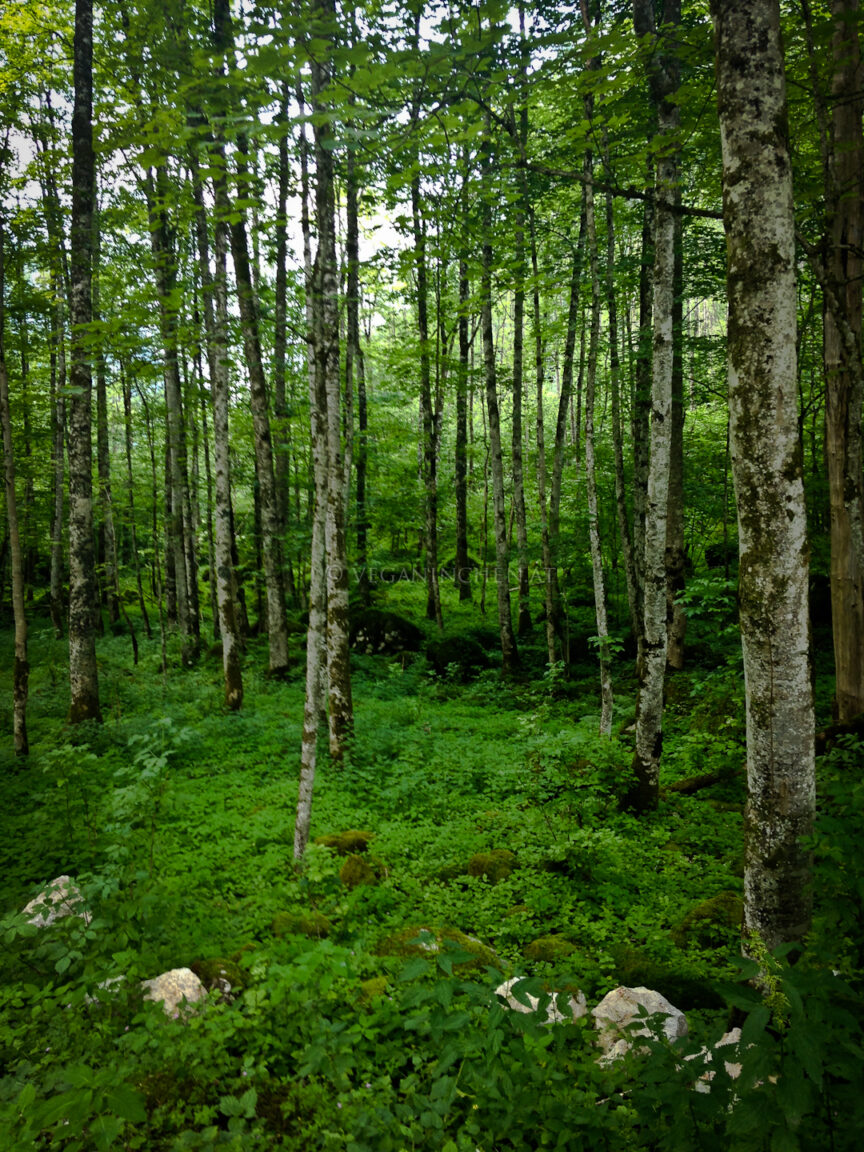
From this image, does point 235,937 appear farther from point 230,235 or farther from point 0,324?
point 230,235

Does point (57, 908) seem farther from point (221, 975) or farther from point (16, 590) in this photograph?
point (16, 590)

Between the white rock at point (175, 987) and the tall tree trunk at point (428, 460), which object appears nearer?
the white rock at point (175, 987)

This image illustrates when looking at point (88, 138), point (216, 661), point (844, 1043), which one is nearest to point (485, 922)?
point (844, 1043)

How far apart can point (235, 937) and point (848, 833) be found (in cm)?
429

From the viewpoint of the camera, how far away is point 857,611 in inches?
258

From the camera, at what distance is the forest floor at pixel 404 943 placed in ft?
7.67

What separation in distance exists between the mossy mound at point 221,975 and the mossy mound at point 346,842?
207cm

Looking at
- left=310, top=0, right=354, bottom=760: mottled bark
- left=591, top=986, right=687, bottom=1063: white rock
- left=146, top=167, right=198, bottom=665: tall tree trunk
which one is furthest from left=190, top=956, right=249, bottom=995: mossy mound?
left=146, top=167, right=198, bottom=665: tall tree trunk

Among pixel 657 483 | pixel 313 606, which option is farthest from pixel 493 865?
pixel 657 483

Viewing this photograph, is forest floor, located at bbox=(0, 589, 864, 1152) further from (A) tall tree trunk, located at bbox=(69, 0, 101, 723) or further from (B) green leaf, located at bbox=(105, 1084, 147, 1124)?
(A) tall tree trunk, located at bbox=(69, 0, 101, 723)

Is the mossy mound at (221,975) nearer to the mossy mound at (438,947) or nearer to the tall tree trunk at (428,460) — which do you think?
the mossy mound at (438,947)

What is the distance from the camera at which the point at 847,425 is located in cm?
630

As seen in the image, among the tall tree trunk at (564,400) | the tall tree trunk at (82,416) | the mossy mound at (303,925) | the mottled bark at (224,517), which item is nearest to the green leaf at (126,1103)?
the mossy mound at (303,925)

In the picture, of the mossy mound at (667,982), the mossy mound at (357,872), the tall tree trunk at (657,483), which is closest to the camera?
the mossy mound at (667,982)
